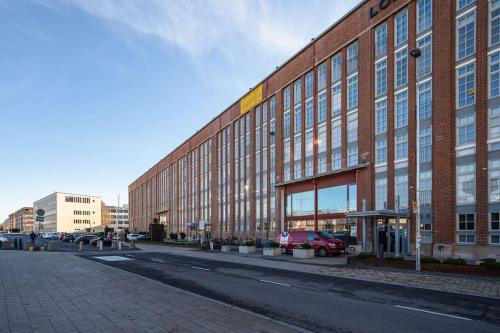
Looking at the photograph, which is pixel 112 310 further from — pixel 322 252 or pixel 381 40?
pixel 381 40

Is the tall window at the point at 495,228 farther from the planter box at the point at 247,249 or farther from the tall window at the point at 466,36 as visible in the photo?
the planter box at the point at 247,249

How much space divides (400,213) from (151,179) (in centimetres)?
9163

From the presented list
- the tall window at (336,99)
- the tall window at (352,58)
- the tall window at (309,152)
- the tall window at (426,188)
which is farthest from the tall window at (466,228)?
the tall window at (309,152)

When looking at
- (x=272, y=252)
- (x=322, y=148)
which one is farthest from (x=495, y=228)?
(x=322, y=148)

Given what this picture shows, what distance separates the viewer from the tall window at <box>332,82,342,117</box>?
38.5 metres

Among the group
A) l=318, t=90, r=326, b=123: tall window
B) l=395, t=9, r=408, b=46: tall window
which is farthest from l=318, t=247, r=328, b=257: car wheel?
l=395, t=9, r=408, b=46: tall window

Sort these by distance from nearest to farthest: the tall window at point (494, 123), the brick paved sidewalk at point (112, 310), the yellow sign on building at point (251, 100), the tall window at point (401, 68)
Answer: the brick paved sidewalk at point (112, 310) → the tall window at point (494, 123) → the tall window at point (401, 68) → the yellow sign on building at point (251, 100)

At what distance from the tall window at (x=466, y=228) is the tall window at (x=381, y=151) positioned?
7.75 metres

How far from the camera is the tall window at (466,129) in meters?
26.0

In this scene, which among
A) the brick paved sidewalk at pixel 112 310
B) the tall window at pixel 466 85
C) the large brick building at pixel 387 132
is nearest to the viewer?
the brick paved sidewalk at pixel 112 310

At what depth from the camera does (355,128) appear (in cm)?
3609

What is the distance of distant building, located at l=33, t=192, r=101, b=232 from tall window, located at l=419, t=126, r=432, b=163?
5941 inches

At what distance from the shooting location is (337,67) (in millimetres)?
39281

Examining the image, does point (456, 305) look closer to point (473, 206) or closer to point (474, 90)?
point (473, 206)
